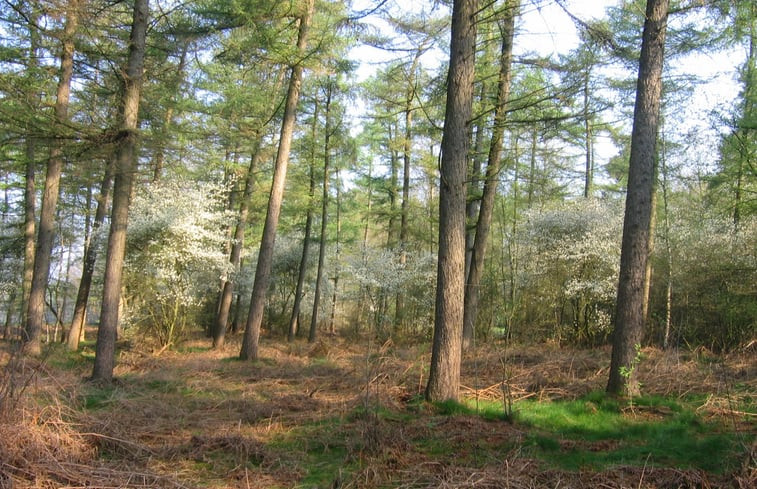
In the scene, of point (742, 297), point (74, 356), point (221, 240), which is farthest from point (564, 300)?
point (74, 356)

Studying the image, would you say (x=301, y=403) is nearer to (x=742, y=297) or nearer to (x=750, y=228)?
(x=742, y=297)

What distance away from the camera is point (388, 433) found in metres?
4.94

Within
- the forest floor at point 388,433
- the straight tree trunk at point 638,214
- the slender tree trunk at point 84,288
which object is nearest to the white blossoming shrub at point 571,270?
the forest floor at point 388,433

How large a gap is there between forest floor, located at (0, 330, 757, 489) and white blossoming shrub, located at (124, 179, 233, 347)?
21.5ft

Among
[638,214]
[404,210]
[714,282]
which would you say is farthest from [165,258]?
[714,282]

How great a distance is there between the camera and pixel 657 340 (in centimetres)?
1381

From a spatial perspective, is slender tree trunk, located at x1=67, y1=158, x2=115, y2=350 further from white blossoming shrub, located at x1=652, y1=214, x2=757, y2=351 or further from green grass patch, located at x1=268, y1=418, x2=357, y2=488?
white blossoming shrub, located at x1=652, y1=214, x2=757, y2=351

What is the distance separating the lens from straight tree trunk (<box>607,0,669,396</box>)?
20.9 ft

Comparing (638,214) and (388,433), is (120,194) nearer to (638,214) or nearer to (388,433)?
(388,433)

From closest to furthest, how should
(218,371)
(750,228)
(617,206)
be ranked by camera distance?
(218,371) < (750,228) < (617,206)

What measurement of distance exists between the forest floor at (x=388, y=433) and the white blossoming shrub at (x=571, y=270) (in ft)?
17.3

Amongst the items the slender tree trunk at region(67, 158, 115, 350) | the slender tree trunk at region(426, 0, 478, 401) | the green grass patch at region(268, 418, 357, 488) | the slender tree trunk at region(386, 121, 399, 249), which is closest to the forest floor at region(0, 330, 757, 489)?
the green grass patch at region(268, 418, 357, 488)

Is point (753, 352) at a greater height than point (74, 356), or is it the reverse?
point (753, 352)

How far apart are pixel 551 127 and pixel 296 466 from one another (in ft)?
18.1
